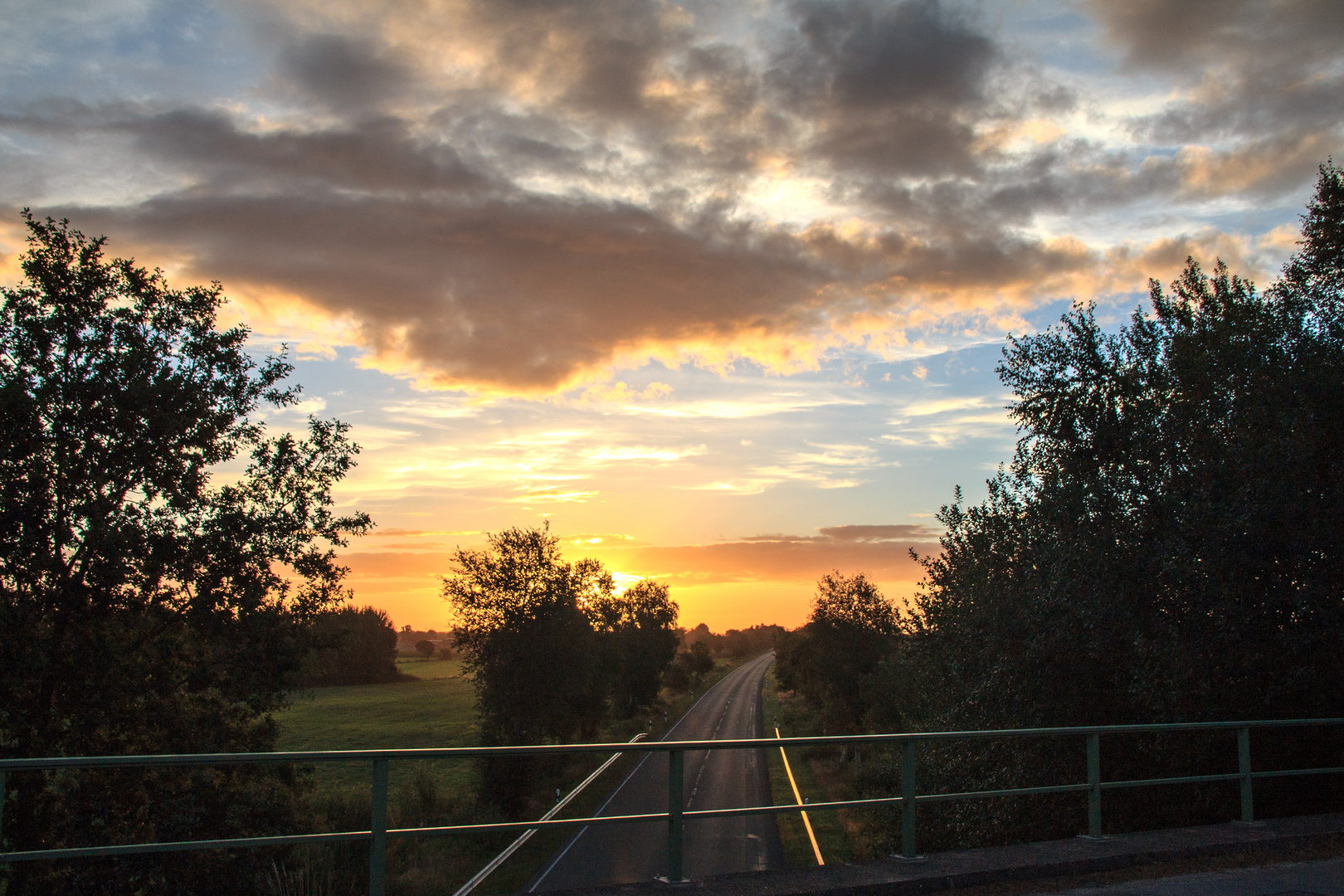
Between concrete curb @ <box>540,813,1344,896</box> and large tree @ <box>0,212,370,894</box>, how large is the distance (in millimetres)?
13060

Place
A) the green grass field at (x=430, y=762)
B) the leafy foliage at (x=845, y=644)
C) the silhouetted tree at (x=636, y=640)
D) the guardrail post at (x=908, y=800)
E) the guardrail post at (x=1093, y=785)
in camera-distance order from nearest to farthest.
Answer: the guardrail post at (x=908, y=800)
the guardrail post at (x=1093, y=785)
the green grass field at (x=430, y=762)
the leafy foliage at (x=845, y=644)
the silhouetted tree at (x=636, y=640)

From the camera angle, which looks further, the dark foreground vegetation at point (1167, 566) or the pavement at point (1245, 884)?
the dark foreground vegetation at point (1167, 566)

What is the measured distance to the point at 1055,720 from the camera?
15008mm

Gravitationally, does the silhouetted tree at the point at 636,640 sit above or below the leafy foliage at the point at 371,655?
above

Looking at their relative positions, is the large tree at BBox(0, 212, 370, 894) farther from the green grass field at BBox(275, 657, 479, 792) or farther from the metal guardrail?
the metal guardrail

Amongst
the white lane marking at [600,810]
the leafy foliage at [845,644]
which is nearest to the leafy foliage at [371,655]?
the white lane marking at [600,810]

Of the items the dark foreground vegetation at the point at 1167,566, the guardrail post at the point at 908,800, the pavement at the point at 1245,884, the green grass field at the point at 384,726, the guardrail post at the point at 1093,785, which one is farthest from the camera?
the green grass field at the point at 384,726

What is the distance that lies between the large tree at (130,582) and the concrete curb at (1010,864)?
1306 cm

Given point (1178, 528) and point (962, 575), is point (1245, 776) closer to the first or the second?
point (1178, 528)

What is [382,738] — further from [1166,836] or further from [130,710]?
[1166,836]

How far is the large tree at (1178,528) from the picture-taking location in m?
11.4

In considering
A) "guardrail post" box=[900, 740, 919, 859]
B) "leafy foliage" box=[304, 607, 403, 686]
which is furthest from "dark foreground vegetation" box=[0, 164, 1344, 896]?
"leafy foliage" box=[304, 607, 403, 686]

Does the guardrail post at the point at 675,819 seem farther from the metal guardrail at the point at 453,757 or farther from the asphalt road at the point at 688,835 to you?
the asphalt road at the point at 688,835

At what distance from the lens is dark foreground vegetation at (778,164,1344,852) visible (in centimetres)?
1145
